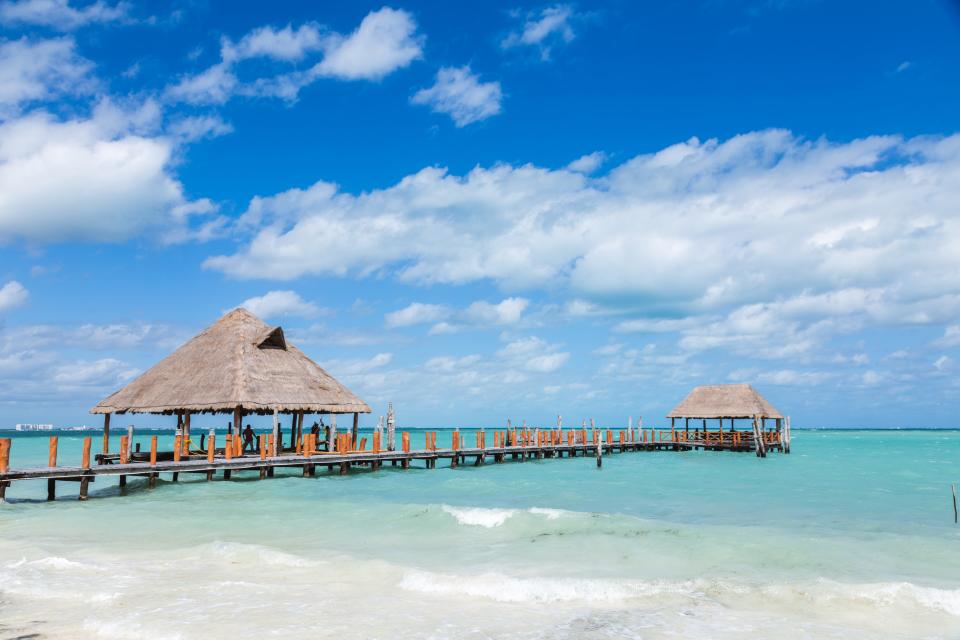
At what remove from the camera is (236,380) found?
21.7m

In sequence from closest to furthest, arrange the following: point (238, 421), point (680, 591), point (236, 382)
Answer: point (680, 591)
point (236, 382)
point (238, 421)

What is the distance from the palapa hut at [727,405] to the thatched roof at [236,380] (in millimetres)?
25061

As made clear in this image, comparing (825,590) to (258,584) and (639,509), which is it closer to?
(258,584)

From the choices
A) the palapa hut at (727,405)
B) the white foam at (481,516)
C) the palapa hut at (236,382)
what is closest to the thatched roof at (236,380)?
the palapa hut at (236,382)

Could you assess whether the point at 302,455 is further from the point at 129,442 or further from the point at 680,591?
the point at 680,591

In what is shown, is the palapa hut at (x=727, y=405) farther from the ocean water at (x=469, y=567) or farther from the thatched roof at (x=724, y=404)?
the ocean water at (x=469, y=567)

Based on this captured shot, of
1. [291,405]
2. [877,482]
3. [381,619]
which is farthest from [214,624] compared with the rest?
[877,482]

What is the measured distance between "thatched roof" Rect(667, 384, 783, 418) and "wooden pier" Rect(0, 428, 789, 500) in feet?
4.78

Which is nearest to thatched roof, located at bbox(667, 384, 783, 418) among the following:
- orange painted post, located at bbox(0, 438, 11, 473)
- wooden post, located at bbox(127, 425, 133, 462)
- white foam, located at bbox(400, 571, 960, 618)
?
wooden post, located at bbox(127, 425, 133, 462)

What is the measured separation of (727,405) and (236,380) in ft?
99.8

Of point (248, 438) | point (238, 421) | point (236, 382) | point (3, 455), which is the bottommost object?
point (3, 455)

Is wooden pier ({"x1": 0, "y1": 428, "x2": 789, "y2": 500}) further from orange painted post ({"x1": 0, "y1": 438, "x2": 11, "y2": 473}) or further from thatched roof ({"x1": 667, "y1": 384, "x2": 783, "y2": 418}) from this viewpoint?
thatched roof ({"x1": 667, "y1": 384, "x2": 783, "y2": 418})

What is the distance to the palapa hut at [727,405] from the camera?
41.2 meters

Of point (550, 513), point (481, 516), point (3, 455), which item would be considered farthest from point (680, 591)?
point (3, 455)
